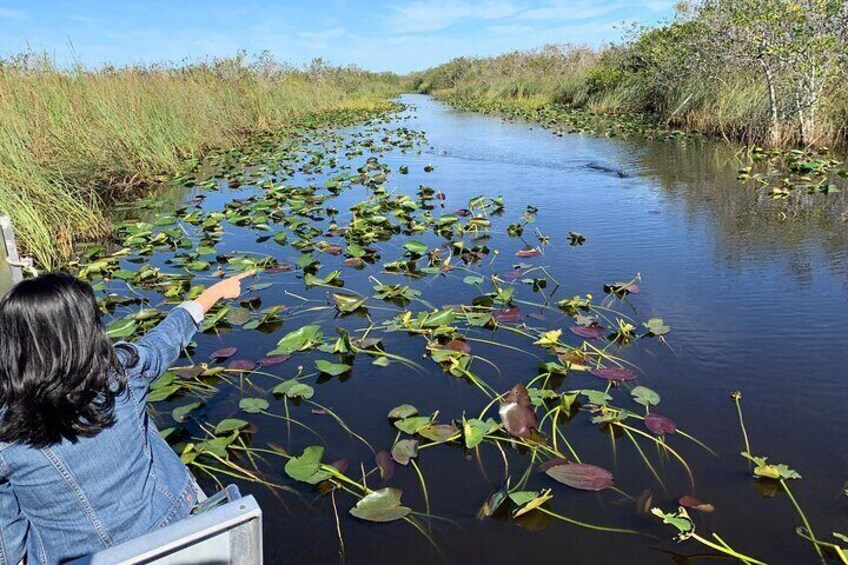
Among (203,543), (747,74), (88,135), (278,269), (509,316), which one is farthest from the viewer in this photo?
(747,74)

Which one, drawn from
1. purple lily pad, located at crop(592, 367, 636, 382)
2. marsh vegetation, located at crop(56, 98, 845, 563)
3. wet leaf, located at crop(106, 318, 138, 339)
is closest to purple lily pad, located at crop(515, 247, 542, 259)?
marsh vegetation, located at crop(56, 98, 845, 563)

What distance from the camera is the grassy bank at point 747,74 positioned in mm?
8703

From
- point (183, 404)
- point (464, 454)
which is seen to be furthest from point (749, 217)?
point (183, 404)

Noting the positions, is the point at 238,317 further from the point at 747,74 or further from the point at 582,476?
the point at 747,74

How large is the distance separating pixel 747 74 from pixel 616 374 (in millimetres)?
10274

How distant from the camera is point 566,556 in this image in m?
2.02

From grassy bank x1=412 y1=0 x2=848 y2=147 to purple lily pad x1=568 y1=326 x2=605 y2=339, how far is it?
716 cm

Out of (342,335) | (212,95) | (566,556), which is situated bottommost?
(566,556)

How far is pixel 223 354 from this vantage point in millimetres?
3350

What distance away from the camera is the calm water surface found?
2.10 m

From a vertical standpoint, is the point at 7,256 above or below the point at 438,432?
above

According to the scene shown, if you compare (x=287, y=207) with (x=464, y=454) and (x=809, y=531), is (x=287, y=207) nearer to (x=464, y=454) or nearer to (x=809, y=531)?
(x=464, y=454)

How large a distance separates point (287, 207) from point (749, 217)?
4.65 metres

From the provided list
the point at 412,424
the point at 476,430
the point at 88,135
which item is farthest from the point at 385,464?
the point at 88,135
